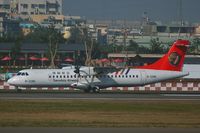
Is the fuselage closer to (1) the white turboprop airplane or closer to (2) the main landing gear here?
(1) the white turboprop airplane

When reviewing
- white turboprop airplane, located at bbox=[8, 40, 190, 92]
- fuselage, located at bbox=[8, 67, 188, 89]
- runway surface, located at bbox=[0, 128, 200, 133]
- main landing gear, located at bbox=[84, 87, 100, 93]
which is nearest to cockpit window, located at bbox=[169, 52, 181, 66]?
white turboprop airplane, located at bbox=[8, 40, 190, 92]

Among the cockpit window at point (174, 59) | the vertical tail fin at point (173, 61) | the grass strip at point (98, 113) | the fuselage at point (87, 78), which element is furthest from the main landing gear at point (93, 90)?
the grass strip at point (98, 113)

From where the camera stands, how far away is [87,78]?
237ft

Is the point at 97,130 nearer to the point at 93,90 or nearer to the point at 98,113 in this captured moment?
the point at 98,113

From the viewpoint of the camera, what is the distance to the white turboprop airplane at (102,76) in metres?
70.7

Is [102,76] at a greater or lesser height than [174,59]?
lesser

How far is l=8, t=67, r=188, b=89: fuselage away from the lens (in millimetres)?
70562

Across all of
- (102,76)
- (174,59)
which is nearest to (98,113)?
(102,76)

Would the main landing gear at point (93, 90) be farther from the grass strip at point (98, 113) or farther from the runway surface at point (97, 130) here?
the runway surface at point (97, 130)

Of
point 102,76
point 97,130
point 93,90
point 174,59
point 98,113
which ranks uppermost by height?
point 174,59

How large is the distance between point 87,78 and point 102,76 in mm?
1539

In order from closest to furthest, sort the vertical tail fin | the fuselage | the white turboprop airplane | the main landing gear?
the fuselage < the white turboprop airplane < the main landing gear < the vertical tail fin

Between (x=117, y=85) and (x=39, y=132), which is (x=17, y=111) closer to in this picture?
(x=39, y=132)

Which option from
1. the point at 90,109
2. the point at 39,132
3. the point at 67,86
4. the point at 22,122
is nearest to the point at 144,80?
the point at 67,86
